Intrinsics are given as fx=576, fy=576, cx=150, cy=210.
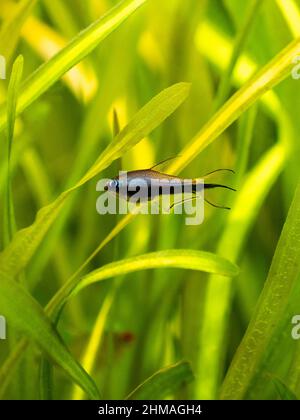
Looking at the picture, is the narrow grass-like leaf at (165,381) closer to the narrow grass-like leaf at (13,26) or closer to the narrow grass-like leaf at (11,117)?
the narrow grass-like leaf at (11,117)

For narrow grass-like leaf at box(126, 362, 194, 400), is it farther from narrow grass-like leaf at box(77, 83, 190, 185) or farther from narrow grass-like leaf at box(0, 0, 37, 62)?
narrow grass-like leaf at box(0, 0, 37, 62)

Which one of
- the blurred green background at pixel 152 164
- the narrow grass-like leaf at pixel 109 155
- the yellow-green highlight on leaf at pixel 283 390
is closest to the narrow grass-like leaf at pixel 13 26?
the blurred green background at pixel 152 164

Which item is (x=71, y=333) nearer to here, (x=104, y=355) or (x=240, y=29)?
(x=104, y=355)

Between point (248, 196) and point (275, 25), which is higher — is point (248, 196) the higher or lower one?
the lower one

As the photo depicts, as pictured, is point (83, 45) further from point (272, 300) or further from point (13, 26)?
point (272, 300)

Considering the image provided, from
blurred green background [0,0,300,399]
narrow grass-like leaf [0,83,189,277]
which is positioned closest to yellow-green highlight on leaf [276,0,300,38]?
blurred green background [0,0,300,399]

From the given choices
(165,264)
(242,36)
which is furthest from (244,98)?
(165,264)
